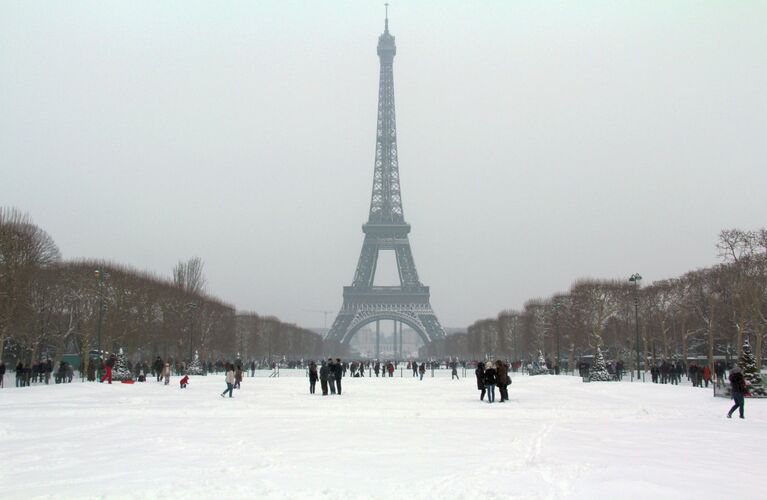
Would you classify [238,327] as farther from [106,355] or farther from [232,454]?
[232,454]

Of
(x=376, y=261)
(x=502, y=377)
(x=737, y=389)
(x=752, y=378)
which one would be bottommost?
(x=737, y=389)

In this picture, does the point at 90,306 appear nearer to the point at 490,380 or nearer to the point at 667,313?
the point at 490,380

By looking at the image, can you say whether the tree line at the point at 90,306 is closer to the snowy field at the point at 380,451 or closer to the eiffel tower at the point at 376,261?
the snowy field at the point at 380,451

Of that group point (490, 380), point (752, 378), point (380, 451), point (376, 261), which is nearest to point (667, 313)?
point (752, 378)

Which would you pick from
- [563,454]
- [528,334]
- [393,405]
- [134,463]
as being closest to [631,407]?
[393,405]

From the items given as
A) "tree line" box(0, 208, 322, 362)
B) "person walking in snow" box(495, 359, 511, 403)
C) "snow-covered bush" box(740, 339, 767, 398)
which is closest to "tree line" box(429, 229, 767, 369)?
"snow-covered bush" box(740, 339, 767, 398)

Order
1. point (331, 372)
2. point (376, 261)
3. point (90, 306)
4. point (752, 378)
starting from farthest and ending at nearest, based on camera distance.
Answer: point (376, 261) < point (90, 306) < point (331, 372) < point (752, 378)

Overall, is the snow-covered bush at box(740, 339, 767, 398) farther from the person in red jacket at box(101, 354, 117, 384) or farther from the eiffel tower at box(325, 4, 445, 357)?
the eiffel tower at box(325, 4, 445, 357)

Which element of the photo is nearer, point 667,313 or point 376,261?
point 667,313
